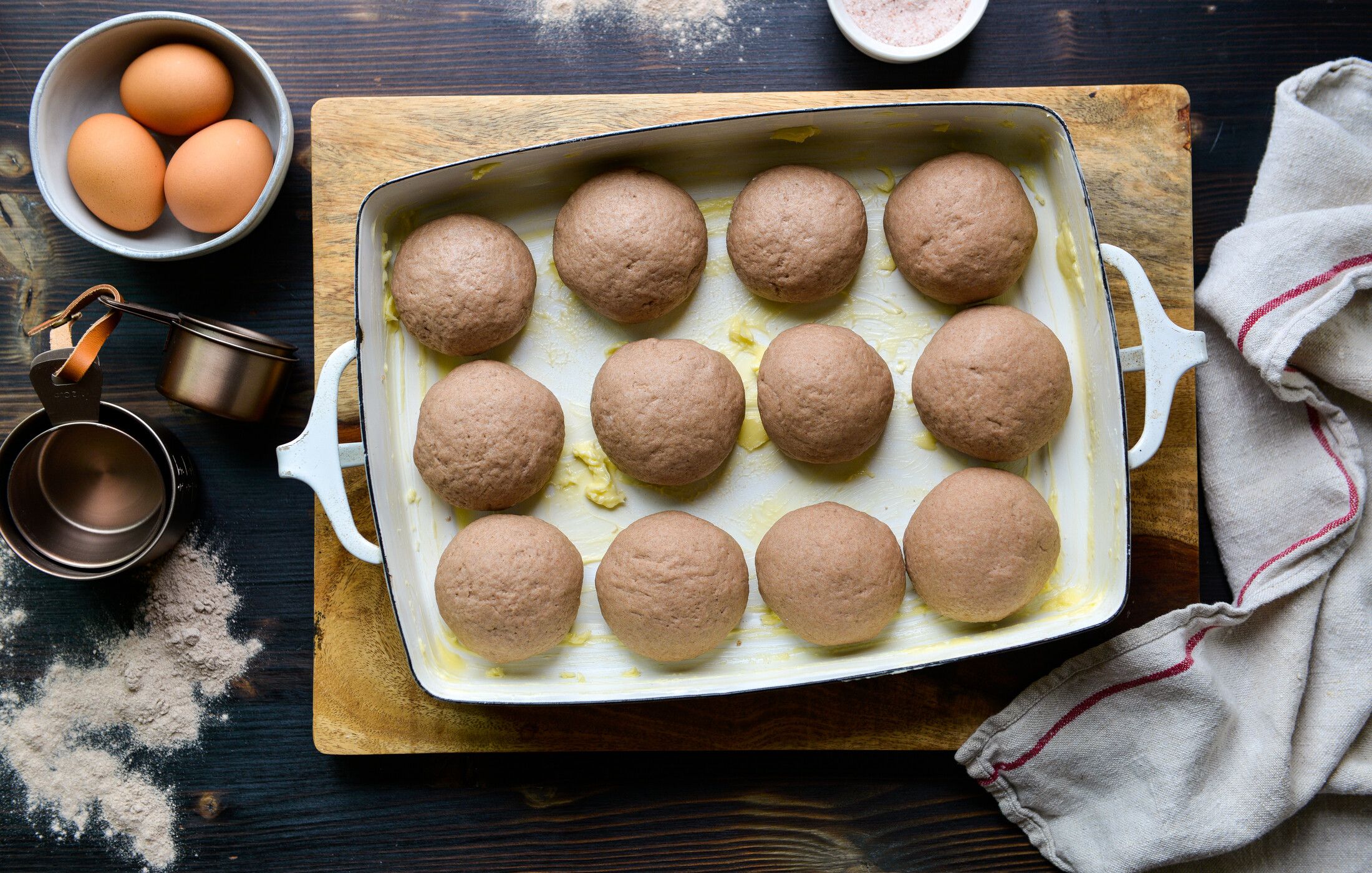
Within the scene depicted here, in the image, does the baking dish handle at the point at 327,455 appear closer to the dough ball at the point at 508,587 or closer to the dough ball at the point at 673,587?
the dough ball at the point at 508,587

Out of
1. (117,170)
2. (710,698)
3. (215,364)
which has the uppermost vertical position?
(117,170)

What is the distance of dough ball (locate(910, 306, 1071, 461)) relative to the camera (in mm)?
1382

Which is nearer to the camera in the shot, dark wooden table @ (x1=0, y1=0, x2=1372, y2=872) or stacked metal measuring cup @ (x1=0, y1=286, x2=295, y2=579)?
stacked metal measuring cup @ (x1=0, y1=286, x2=295, y2=579)

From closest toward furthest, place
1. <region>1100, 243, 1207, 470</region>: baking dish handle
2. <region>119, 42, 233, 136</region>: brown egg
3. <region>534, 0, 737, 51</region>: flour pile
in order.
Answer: <region>1100, 243, 1207, 470</region>: baking dish handle
<region>119, 42, 233, 136</region>: brown egg
<region>534, 0, 737, 51</region>: flour pile

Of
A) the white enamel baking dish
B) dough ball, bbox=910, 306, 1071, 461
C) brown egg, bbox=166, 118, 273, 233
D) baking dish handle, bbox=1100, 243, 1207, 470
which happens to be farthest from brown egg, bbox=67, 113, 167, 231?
baking dish handle, bbox=1100, 243, 1207, 470

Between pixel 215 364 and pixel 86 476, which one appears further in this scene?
pixel 86 476

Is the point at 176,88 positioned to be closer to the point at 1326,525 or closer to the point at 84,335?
the point at 84,335

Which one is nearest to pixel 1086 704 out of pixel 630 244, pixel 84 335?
pixel 630 244

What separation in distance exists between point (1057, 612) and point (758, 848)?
2.38 ft

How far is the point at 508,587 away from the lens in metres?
1.38

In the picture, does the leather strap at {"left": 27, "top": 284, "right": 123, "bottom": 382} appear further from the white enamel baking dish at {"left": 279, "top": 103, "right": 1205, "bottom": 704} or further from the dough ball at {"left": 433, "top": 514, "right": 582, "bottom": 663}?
the dough ball at {"left": 433, "top": 514, "right": 582, "bottom": 663}

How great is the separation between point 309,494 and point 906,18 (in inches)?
56.9

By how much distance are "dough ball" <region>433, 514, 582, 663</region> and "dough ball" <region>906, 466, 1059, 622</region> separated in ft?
2.07

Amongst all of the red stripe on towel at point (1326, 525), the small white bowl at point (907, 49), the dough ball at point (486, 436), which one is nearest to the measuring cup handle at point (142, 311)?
the dough ball at point (486, 436)
